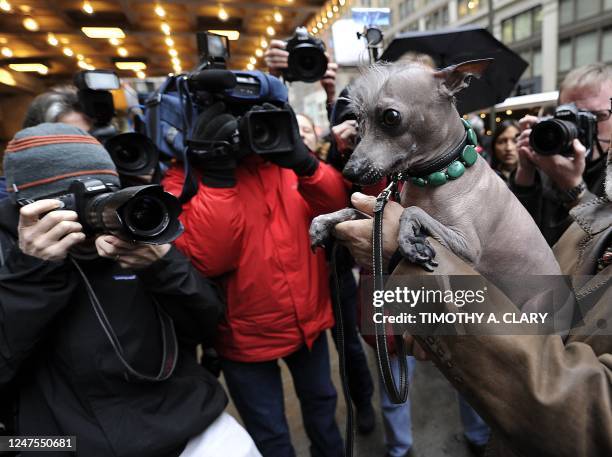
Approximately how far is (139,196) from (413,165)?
0.89 meters

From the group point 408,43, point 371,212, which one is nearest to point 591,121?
point 408,43

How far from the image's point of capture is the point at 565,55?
54.6ft

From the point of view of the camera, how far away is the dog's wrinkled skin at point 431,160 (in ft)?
3.22

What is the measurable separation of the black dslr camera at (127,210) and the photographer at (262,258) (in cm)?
49

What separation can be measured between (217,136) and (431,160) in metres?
1.07

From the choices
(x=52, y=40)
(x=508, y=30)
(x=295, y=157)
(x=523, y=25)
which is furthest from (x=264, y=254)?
(x=508, y=30)

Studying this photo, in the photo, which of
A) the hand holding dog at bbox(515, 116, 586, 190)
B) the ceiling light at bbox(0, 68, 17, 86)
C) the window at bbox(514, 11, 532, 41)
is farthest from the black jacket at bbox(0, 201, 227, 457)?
the window at bbox(514, 11, 532, 41)

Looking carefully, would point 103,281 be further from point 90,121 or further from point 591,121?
point 591,121

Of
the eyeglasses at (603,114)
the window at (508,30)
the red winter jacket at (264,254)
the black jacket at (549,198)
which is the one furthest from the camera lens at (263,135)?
the window at (508,30)

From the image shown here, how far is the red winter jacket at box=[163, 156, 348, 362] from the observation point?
5.81 ft

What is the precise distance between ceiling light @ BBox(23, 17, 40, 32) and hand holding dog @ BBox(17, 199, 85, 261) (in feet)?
16.1

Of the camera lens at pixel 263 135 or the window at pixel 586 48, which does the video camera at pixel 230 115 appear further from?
the window at pixel 586 48

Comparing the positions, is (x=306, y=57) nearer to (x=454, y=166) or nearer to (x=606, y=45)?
(x=454, y=166)

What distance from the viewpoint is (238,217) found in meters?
1.80
